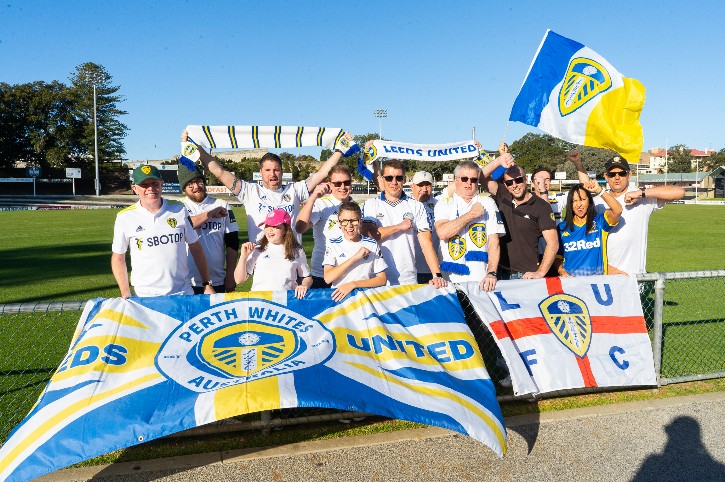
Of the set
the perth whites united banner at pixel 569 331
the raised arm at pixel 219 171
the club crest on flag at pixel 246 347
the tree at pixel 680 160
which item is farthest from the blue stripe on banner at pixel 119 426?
the tree at pixel 680 160

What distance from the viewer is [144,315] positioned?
13.5ft

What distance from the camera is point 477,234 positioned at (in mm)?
5309

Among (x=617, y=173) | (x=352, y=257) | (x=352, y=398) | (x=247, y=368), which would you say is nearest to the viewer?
(x=352, y=398)

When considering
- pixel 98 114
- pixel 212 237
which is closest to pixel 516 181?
pixel 212 237

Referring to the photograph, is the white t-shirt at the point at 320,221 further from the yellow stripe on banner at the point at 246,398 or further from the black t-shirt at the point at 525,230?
the yellow stripe on banner at the point at 246,398

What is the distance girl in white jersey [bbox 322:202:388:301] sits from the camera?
470 centimetres

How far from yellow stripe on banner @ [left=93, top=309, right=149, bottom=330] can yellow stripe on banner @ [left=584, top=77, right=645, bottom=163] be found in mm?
5075

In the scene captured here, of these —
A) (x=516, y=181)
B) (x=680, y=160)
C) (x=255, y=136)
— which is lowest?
(x=516, y=181)

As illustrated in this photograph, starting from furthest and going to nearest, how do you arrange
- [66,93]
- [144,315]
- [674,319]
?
[66,93] → [674,319] → [144,315]

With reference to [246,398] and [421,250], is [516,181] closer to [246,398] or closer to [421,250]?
[421,250]

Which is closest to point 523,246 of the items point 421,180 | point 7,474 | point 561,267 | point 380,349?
point 561,267

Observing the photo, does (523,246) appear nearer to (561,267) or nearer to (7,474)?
(561,267)

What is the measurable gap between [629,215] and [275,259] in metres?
3.68

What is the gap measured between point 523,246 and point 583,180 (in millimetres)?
1343
